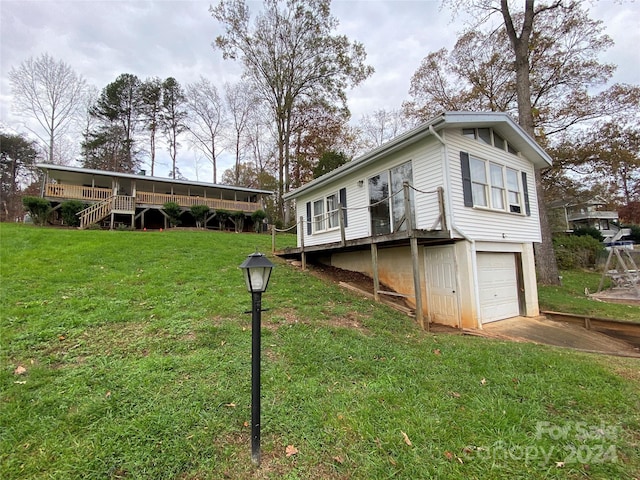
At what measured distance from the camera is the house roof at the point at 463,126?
6575 millimetres

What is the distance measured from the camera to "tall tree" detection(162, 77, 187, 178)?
26.8m

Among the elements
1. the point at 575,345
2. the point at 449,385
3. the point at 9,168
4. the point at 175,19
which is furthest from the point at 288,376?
the point at 9,168

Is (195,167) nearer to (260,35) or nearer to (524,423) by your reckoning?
(260,35)

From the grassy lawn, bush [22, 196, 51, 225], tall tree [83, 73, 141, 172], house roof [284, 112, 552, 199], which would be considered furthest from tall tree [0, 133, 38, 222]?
house roof [284, 112, 552, 199]

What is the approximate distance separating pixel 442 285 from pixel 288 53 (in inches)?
843

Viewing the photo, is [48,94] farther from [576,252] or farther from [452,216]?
[576,252]

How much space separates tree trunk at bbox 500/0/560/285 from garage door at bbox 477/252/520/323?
4604 millimetres

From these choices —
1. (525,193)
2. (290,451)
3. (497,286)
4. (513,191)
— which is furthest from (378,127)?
(290,451)

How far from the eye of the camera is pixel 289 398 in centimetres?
298

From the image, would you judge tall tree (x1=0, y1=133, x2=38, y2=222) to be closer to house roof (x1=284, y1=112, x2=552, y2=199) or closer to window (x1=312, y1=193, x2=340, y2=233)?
window (x1=312, y1=193, x2=340, y2=233)

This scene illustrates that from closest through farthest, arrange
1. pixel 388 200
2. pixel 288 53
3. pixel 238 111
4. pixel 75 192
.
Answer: pixel 388 200 → pixel 75 192 → pixel 288 53 → pixel 238 111

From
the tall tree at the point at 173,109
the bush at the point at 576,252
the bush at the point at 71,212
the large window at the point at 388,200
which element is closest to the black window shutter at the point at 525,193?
the large window at the point at 388,200

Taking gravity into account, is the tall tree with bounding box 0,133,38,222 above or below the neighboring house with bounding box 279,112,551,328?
above

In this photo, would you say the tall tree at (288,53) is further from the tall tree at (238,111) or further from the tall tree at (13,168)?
the tall tree at (13,168)
